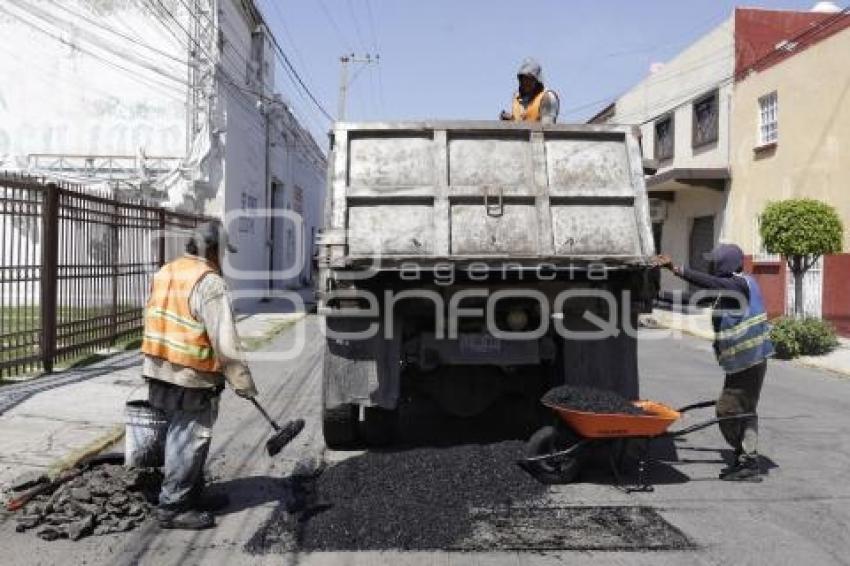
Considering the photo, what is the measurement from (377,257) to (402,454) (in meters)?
1.56

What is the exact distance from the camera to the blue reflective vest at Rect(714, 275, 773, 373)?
5.87 meters

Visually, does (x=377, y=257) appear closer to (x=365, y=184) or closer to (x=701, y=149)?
(x=365, y=184)

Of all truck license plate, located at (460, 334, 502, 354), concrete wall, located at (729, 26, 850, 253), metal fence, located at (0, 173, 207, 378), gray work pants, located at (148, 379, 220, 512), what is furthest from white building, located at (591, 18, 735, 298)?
gray work pants, located at (148, 379, 220, 512)

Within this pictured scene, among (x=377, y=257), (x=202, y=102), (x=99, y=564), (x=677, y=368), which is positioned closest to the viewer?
(x=99, y=564)

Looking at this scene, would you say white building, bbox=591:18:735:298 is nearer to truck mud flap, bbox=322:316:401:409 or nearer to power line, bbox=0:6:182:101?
power line, bbox=0:6:182:101

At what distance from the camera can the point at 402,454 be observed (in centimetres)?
613

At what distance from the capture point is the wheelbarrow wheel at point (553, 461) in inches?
221

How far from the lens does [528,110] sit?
7559 mm

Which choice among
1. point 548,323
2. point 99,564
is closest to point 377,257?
point 548,323

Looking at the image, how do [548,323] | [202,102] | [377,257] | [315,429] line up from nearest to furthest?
[377,257] → [548,323] → [315,429] → [202,102]

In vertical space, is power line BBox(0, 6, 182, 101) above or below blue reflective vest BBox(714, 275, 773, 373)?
above

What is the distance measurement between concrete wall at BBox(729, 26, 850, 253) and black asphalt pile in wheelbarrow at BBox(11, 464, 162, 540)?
47.9 ft

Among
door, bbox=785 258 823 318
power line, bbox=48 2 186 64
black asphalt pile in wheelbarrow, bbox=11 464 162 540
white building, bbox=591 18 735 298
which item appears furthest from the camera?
white building, bbox=591 18 735 298

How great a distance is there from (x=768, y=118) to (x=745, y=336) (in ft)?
52.5
